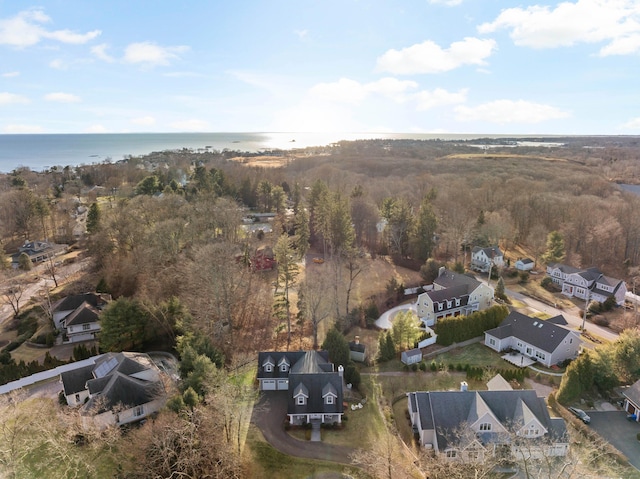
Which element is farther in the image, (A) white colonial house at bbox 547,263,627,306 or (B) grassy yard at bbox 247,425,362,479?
(A) white colonial house at bbox 547,263,627,306

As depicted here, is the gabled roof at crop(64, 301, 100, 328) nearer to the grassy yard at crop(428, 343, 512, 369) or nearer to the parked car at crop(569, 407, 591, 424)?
the grassy yard at crop(428, 343, 512, 369)

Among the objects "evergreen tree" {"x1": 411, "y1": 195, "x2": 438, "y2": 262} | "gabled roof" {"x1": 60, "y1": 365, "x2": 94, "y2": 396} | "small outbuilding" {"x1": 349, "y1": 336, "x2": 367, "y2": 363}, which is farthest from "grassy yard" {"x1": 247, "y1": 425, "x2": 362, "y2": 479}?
"evergreen tree" {"x1": 411, "y1": 195, "x2": 438, "y2": 262}

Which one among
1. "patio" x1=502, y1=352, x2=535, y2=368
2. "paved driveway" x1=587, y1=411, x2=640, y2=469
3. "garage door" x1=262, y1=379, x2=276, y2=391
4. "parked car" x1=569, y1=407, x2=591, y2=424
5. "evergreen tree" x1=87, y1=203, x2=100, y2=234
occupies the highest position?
"evergreen tree" x1=87, y1=203, x2=100, y2=234

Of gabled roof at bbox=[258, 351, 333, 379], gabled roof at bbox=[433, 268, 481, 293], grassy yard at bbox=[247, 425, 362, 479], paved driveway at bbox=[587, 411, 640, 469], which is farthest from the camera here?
gabled roof at bbox=[433, 268, 481, 293]

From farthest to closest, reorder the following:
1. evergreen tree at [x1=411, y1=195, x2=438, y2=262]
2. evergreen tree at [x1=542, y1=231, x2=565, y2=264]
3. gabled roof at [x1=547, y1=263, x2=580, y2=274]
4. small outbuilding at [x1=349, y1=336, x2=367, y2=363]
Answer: evergreen tree at [x1=411, y1=195, x2=438, y2=262], evergreen tree at [x1=542, y1=231, x2=565, y2=264], gabled roof at [x1=547, y1=263, x2=580, y2=274], small outbuilding at [x1=349, y1=336, x2=367, y2=363]

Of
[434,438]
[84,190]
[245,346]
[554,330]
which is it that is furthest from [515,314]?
[84,190]

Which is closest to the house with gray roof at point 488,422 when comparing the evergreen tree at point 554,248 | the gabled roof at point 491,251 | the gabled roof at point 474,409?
the gabled roof at point 474,409

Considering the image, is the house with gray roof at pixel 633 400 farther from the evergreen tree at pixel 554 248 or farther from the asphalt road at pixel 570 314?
the evergreen tree at pixel 554 248
